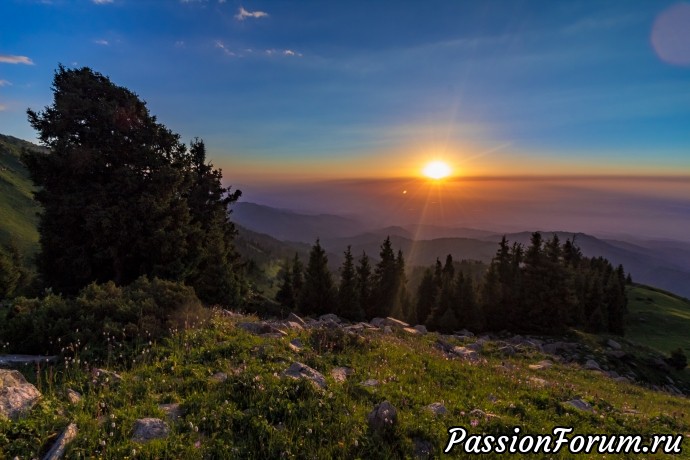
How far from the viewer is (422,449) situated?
6.30m

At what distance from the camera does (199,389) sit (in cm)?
760

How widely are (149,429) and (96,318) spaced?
22.0 feet

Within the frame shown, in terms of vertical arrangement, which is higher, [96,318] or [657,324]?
[96,318]

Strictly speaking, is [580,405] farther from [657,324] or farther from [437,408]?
[657,324]

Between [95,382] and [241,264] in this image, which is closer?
[95,382]

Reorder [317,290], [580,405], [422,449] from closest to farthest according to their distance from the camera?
[422,449]
[580,405]
[317,290]

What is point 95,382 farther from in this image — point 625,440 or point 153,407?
point 625,440

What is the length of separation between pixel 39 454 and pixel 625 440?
11063 mm

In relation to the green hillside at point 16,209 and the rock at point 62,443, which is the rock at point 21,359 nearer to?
the rock at point 62,443

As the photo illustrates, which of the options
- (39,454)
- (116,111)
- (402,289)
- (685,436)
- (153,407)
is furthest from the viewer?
(402,289)

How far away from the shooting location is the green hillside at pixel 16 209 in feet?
320

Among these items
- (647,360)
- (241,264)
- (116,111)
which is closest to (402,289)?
(241,264)

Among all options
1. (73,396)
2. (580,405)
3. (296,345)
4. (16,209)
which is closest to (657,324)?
(580,405)

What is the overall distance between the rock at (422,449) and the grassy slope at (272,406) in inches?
4.0
